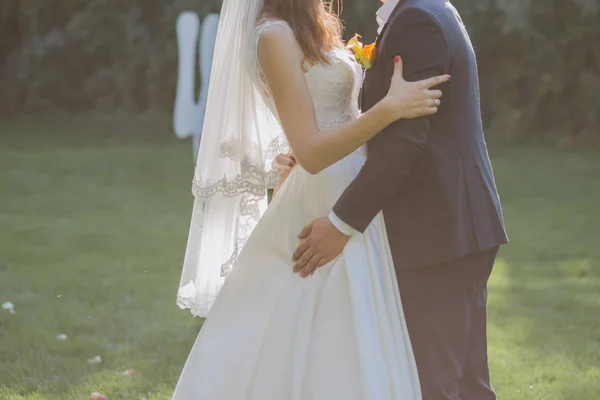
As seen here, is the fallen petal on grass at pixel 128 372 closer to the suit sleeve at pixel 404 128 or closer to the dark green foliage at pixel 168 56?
the suit sleeve at pixel 404 128

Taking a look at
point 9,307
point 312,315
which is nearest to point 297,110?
point 312,315

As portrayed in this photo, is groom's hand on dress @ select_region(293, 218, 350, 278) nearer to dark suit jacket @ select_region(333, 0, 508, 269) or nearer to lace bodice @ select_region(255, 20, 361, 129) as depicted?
dark suit jacket @ select_region(333, 0, 508, 269)

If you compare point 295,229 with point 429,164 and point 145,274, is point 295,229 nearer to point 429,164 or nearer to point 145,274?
point 429,164

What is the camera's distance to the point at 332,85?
2.84 metres

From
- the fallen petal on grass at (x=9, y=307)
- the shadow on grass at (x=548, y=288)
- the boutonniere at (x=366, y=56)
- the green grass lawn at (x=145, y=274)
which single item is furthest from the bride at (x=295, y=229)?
the fallen petal on grass at (x=9, y=307)

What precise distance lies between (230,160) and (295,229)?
1.12 ft

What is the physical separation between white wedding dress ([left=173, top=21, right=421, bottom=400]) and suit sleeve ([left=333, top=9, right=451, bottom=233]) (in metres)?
0.22

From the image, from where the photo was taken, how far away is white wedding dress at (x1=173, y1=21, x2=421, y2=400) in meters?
2.67

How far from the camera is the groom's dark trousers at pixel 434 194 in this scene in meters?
2.54

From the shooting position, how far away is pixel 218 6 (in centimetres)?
1296

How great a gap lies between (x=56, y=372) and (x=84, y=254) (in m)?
2.72

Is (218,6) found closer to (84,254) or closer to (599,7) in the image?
(599,7)

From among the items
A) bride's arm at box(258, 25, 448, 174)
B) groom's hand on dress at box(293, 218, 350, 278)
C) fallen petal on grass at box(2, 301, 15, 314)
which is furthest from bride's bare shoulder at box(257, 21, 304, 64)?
fallen petal on grass at box(2, 301, 15, 314)

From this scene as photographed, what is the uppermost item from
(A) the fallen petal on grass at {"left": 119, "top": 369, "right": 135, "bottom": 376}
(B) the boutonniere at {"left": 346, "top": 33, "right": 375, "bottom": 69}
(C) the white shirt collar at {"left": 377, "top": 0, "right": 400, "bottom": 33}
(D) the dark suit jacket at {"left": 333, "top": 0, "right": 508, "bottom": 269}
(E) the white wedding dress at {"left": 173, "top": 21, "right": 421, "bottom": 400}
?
(C) the white shirt collar at {"left": 377, "top": 0, "right": 400, "bottom": 33}
